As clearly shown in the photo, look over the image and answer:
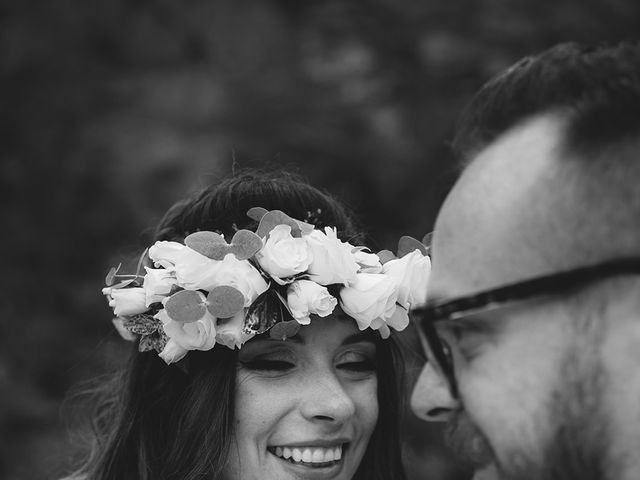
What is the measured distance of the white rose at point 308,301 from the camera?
3121 mm

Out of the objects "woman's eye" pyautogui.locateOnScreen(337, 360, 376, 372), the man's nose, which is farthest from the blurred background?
the man's nose

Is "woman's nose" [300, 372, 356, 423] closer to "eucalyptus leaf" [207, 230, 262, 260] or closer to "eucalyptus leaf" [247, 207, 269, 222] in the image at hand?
"eucalyptus leaf" [207, 230, 262, 260]

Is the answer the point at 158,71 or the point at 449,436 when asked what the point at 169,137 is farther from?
the point at 449,436

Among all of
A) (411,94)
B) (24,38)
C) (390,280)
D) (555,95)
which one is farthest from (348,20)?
(555,95)

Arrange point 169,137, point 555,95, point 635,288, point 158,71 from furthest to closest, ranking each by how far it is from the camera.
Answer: point 158,71, point 169,137, point 555,95, point 635,288

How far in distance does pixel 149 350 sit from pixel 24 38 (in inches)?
173

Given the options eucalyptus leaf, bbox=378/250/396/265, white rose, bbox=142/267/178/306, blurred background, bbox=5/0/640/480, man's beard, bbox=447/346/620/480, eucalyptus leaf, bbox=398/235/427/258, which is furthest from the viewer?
blurred background, bbox=5/0/640/480

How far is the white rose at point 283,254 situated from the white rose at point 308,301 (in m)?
0.07

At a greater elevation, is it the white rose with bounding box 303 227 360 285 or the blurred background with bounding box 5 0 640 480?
the blurred background with bounding box 5 0 640 480

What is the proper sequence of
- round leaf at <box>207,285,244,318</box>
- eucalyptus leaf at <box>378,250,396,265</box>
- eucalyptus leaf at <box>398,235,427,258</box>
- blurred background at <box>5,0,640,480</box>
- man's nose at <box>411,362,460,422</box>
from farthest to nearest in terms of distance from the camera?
blurred background at <box>5,0,640,480</box> < eucalyptus leaf at <box>398,235,427,258</box> < eucalyptus leaf at <box>378,250,396,265</box> < round leaf at <box>207,285,244,318</box> < man's nose at <box>411,362,460,422</box>

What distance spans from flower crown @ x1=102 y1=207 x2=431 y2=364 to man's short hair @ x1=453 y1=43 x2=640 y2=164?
114 cm

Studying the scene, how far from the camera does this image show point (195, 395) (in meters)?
3.34

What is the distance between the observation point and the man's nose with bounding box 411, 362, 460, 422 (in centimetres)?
212

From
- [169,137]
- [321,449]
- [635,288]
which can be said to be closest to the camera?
[635,288]
